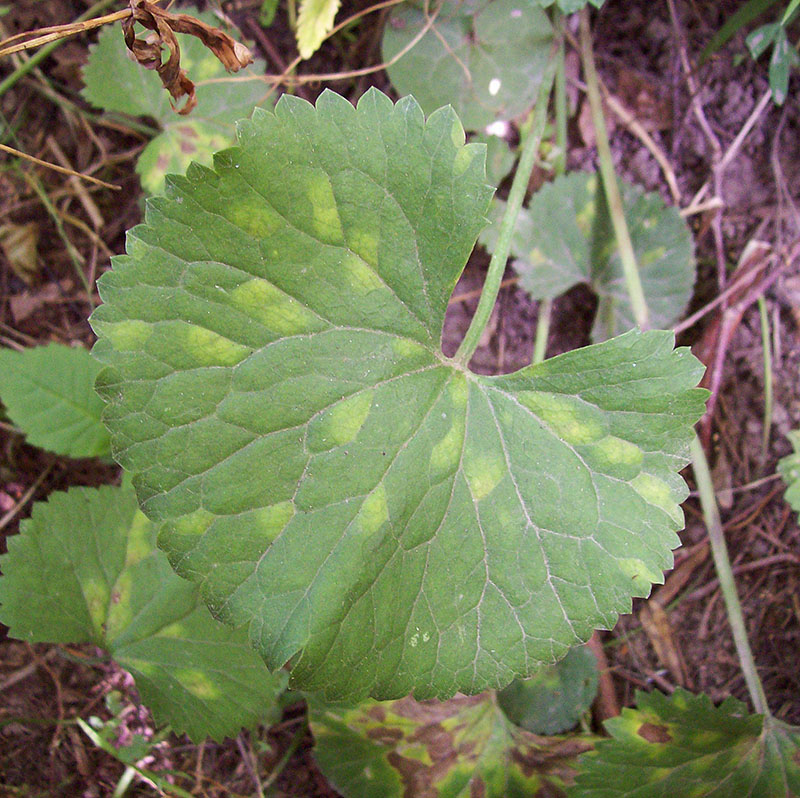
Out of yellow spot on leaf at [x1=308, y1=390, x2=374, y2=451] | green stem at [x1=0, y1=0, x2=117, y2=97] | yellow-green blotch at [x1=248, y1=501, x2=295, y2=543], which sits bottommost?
yellow-green blotch at [x1=248, y1=501, x2=295, y2=543]

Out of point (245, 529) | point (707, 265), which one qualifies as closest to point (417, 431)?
point (245, 529)

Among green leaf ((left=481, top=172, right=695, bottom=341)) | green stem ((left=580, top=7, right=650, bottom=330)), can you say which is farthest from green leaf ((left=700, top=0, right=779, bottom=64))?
green leaf ((left=481, top=172, right=695, bottom=341))

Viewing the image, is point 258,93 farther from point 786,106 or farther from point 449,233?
point 786,106

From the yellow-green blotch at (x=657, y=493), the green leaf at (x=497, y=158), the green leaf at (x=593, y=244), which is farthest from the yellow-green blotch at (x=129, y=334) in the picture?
the green leaf at (x=497, y=158)

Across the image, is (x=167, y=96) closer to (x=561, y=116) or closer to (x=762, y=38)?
(x=561, y=116)

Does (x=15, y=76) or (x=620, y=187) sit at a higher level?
(x=15, y=76)

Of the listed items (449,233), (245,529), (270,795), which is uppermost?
(449,233)

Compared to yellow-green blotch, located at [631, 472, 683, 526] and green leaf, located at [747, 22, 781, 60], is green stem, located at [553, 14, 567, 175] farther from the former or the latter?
yellow-green blotch, located at [631, 472, 683, 526]
